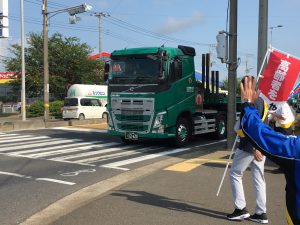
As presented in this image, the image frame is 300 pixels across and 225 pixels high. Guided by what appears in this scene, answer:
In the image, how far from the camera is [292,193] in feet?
8.10

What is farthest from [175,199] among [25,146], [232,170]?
[25,146]

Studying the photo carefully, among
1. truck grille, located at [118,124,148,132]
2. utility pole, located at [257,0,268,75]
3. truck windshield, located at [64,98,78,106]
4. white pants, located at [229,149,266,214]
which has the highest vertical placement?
utility pole, located at [257,0,268,75]

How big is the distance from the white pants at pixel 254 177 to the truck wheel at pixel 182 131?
28.5 ft

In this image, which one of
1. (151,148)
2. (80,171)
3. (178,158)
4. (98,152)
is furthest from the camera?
(151,148)

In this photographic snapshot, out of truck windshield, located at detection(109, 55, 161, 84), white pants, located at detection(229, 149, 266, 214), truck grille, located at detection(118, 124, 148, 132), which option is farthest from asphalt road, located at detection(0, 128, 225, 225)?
white pants, located at detection(229, 149, 266, 214)

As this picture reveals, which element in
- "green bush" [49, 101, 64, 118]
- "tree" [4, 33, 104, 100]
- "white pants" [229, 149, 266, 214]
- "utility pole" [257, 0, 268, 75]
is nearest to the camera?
"white pants" [229, 149, 266, 214]

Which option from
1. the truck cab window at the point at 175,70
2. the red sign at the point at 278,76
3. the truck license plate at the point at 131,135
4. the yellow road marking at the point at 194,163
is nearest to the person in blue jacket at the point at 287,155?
the red sign at the point at 278,76

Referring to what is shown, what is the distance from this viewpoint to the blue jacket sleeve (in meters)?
2.38

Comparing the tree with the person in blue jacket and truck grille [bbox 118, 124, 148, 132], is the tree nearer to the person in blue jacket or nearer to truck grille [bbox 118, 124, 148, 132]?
truck grille [bbox 118, 124, 148, 132]

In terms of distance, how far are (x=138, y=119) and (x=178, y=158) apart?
2540 millimetres

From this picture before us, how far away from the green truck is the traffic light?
7.11 ft

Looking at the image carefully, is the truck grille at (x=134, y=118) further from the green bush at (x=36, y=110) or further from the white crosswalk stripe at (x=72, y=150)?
the green bush at (x=36, y=110)

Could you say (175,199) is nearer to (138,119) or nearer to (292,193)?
(292,193)

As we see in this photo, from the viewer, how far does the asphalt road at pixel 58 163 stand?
288 inches
